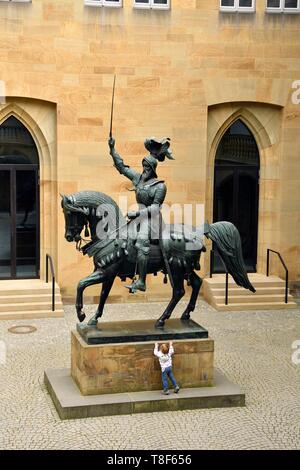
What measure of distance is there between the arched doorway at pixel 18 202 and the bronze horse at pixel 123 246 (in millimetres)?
7166

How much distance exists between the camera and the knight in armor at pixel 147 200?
1201cm

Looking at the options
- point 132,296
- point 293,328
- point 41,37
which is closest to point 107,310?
point 132,296

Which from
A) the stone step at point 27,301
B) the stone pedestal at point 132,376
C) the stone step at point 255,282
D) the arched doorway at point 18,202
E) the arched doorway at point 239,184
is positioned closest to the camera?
the stone pedestal at point 132,376

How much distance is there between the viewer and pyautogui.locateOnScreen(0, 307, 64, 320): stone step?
674 inches

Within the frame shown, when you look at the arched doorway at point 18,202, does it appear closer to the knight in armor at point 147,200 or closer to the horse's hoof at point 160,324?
the knight in armor at point 147,200

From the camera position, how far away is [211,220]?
19859mm

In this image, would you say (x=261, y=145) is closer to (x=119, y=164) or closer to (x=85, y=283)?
(x=119, y=164)

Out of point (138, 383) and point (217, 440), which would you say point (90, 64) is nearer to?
point (138, 383)

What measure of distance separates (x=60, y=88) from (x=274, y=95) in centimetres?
565

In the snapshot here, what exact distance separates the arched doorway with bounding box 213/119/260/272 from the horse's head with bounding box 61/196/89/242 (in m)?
8.64

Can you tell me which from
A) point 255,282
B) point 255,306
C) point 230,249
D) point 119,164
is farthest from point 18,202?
point 230,249

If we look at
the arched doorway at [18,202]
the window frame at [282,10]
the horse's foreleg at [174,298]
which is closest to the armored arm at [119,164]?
the horse's foreleg at [174,298]

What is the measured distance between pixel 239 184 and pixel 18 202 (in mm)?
6045

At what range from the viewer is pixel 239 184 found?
20.3 m
